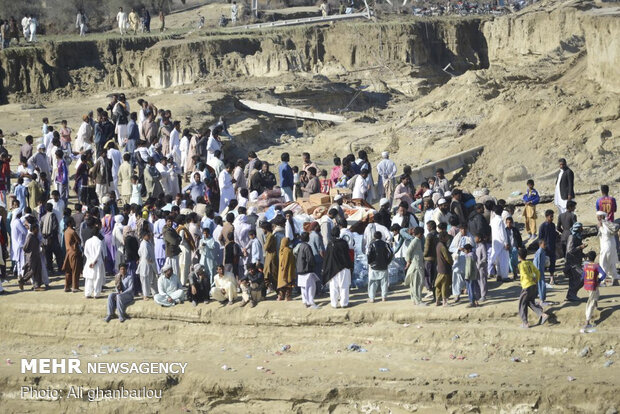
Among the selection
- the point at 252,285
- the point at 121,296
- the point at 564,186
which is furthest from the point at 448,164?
the point at 121,296

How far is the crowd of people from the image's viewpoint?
14.6 metres

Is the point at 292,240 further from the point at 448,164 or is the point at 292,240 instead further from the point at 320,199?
the point at 448,164

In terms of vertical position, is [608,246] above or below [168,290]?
above

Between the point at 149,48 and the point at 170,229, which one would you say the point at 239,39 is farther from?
the point at 170,229

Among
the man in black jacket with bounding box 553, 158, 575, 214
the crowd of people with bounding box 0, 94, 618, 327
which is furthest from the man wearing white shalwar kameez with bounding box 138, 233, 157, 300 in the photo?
the man in black jacket with bounding box 553, 158, 575, 214

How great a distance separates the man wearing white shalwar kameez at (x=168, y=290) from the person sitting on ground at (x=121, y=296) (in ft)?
1.30

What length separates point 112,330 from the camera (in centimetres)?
1566

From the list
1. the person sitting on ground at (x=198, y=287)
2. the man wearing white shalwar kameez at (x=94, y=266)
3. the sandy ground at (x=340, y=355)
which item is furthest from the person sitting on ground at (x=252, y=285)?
the man wearing white shalwar kameez at (x=94, y=266)

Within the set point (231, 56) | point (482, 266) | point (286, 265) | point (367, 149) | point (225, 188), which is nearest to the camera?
point (482, 266)

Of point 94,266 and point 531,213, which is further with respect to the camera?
point 531,213

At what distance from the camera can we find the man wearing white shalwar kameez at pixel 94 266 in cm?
1591

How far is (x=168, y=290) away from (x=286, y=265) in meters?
1.72

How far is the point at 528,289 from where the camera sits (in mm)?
13719

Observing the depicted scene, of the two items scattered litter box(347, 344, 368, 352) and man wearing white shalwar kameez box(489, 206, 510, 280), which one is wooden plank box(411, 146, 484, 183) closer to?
man wearing white shalwar kameez box(489, 206, 510, 280)
